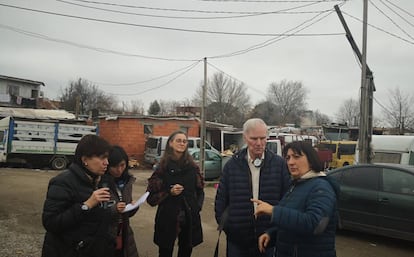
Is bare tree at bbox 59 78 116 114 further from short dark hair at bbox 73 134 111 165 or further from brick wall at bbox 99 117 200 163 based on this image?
short dark hair at bbox 73 134 111 165

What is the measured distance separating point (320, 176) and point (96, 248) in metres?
1.70

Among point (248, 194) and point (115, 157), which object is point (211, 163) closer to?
point (115, 157)

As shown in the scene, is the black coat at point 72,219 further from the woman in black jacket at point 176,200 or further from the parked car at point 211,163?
the parked car at point 211,163

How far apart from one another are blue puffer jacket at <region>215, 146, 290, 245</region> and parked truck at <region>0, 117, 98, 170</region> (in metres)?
18.8

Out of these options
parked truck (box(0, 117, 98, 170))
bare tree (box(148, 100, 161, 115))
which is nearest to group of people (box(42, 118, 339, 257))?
parked truck (box(0, 117, 98, 170))

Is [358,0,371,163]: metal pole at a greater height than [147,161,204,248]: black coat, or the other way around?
[358,0,371,163]: metal pole

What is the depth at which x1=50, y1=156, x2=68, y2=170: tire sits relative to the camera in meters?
20.1

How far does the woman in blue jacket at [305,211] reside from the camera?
7.82 ft

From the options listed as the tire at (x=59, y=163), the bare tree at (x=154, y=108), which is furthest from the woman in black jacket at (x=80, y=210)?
the bare tree at (x=154, y=108)

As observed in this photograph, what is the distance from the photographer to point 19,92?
41031 millimetres

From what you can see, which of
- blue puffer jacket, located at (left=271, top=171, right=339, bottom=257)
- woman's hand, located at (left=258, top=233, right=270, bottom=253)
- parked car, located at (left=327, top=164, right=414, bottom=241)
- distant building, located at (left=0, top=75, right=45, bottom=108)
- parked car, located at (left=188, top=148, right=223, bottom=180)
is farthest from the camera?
distant building, located at (left=0, top=75, right=45, bottom=108)

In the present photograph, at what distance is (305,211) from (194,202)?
1.77 m

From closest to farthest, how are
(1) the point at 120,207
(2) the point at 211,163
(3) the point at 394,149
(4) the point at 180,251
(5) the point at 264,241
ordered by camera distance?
(5) the point at 264,241 < (1) the point at 120,207 < (4) the point at 180,251 < (3) the point at 394,149 < (2) the point at 211,163

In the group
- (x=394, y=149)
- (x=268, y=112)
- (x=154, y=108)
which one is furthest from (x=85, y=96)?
(x=394, y=149)
